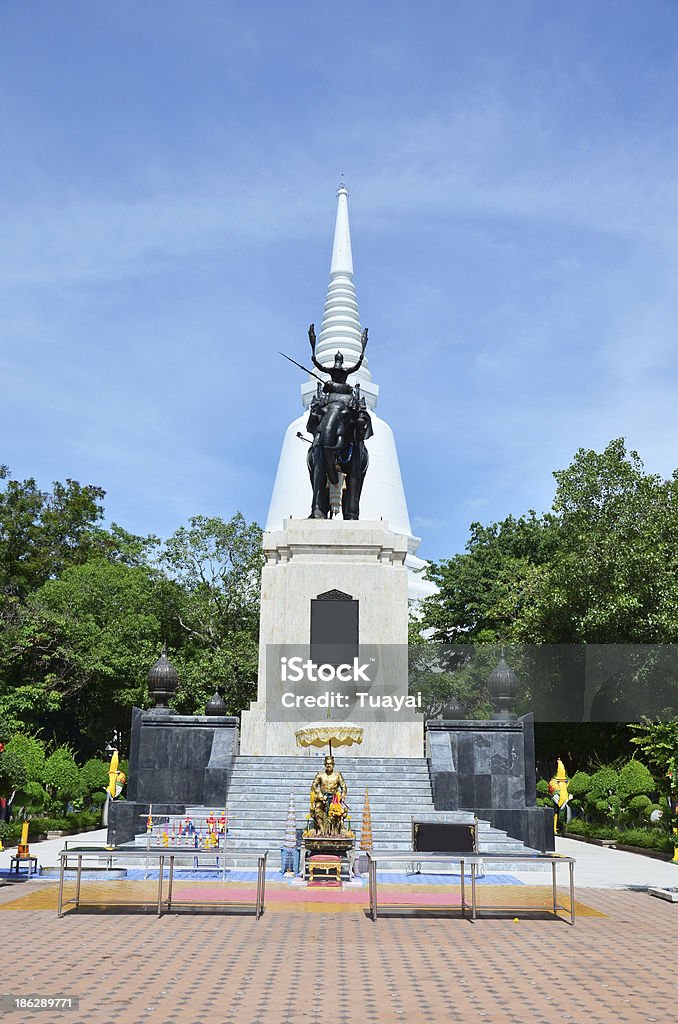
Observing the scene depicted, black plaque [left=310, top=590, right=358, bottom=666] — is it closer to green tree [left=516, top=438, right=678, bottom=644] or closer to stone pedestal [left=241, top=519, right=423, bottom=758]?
stone pedestal [left=241, top=519, right=423, bottom=758]

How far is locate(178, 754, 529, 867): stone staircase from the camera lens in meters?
18.0

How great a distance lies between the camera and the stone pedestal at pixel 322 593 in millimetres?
23531

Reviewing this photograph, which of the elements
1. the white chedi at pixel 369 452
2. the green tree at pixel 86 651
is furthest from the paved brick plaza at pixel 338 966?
→ the white chedi at pixel 369 452

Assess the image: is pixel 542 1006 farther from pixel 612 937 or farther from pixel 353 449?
pixel 353 449

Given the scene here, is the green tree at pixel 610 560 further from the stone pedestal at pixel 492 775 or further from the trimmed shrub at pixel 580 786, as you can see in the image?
the stone pedestal at pixel 492 775

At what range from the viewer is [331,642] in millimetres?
24406

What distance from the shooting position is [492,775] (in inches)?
814

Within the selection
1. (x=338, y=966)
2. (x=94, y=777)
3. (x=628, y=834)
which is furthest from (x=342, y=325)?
(x=338, y=966)

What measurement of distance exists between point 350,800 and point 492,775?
10.9 ft

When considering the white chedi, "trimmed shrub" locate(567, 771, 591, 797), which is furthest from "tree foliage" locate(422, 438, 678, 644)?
the white chedi

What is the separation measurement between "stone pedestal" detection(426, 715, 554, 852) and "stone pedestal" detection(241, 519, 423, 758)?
2.43 meters

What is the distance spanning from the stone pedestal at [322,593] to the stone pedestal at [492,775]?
7.97 ft

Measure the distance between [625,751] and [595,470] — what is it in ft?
33.3

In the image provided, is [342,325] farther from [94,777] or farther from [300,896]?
[300,896]
